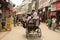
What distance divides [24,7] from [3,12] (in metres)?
60.1

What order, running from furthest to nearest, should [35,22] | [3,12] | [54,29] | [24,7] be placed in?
[24,7] → [3,12] → [54,29] → [35,22]

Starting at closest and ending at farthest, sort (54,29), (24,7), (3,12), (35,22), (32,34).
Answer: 1. (35,22)
2. (32,34)
3. (54,29)
4. (3,12)
5. (24,7)

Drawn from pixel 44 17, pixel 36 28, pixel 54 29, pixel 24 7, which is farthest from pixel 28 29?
pixel 24 7

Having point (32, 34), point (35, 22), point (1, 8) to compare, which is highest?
point (1, 8)

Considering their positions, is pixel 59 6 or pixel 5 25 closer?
pixel 5 25

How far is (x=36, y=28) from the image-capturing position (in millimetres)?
14547

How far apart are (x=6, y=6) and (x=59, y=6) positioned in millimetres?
8004

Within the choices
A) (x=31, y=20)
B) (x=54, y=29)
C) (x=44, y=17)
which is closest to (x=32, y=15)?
(x=31, y=20)

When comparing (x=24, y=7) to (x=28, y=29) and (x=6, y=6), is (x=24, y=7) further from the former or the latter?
(x=28, y=29)

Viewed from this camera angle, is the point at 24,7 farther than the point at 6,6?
Yes

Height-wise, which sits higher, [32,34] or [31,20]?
[31,20]

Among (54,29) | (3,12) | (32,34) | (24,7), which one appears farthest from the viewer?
(24,7)

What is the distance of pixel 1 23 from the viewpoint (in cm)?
2280

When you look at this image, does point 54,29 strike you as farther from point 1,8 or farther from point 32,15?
point 1,8
